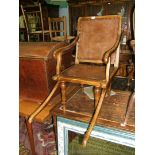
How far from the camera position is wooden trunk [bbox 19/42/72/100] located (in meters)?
1.88

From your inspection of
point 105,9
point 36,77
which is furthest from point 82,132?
point 105,9

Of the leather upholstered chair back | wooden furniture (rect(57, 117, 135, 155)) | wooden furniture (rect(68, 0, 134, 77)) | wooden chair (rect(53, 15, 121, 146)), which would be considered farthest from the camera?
wooden furniture (rect(68, 0, 134, 77))

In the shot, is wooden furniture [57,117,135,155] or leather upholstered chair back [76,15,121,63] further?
leather upholstered chair back [76,15,121,63]

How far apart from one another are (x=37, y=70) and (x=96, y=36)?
66 centimetres

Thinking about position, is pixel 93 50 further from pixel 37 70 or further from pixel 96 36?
pixel 37 70

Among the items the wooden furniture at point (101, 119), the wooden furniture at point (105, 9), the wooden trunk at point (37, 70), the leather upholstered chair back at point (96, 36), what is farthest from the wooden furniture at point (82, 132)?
the wooden furniture at point (105, 9)

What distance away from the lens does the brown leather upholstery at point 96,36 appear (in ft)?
6.07

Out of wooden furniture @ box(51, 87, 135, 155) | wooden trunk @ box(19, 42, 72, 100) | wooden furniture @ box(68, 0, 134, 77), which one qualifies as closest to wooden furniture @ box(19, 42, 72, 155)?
wooden trunk @ box(19, 42, 72, 100)

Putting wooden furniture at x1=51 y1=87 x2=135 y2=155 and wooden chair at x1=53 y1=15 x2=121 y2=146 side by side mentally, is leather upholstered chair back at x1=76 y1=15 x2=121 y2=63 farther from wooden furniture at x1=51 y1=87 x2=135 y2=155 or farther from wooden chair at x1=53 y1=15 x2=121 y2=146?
wooden furniture at x1=51 y1=87 x2=135 y2=155

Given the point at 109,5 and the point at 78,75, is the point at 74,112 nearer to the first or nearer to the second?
the point at 78,75

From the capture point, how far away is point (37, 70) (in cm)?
192
